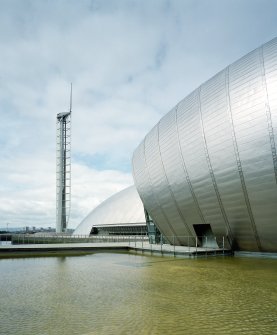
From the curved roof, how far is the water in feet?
108

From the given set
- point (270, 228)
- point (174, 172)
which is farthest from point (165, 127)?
point (270, 228)

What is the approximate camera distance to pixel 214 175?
23938 millimetres

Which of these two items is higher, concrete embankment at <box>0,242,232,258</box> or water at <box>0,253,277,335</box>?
concrete embankment at <box>0,242,232,258</box>

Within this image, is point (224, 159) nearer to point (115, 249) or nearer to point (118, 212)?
point (115, 249)

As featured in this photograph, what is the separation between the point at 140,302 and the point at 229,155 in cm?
1417

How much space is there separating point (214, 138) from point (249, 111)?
3115 mm

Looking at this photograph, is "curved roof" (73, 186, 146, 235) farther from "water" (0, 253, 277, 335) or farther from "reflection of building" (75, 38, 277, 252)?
"water" (0, 253, 277, 335)

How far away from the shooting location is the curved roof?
50491mm

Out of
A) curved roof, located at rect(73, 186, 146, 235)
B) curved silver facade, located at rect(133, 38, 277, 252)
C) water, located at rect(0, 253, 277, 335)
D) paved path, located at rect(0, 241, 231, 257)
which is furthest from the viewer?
curved roof, located at rect(73, 186, 146, 235)

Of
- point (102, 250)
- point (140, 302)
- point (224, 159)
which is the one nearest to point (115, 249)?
point (102, 250)

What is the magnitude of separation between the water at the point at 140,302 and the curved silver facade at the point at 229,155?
225 inches

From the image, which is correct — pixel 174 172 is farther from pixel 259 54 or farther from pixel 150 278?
pixel 150 278

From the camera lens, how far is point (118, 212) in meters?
52.9

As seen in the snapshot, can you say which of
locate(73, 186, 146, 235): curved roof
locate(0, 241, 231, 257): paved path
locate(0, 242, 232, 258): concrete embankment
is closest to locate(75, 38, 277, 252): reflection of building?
locate(0, 241, 231, 257): paved path
